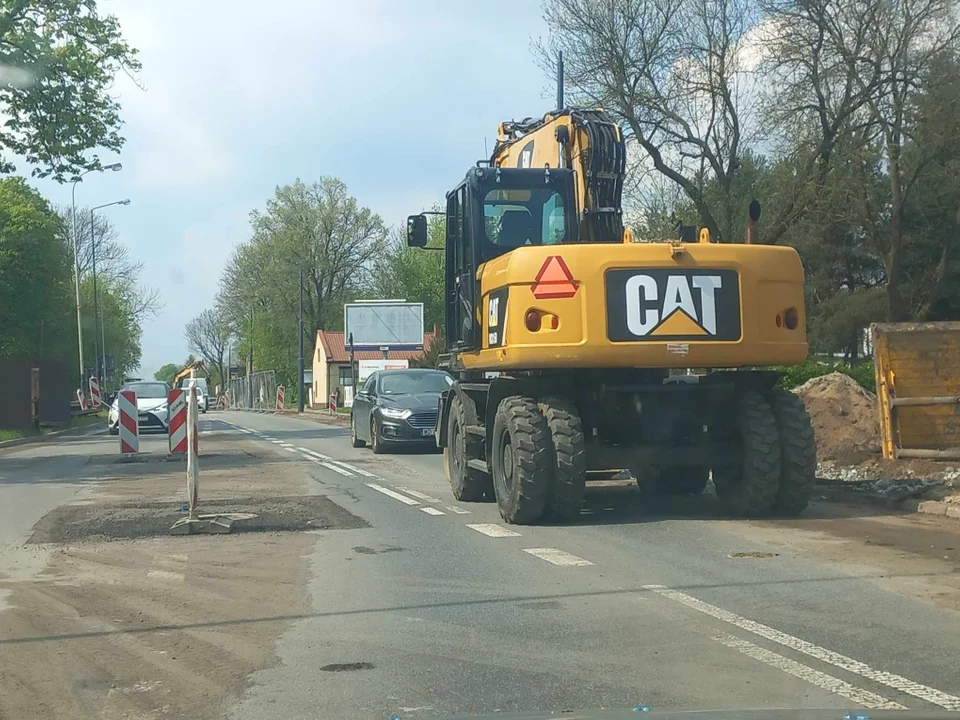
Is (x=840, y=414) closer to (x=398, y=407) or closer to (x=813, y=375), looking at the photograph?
(x=813, y=375)

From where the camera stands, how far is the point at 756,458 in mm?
10711

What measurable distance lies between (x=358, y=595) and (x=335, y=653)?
1598 millimetres

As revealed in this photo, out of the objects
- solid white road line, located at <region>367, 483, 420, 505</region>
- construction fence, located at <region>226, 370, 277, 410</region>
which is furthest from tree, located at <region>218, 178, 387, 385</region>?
solid white road line, located at <region>367, 483, 420, 505</region>

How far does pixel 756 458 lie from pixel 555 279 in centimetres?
248

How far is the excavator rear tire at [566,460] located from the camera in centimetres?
1048

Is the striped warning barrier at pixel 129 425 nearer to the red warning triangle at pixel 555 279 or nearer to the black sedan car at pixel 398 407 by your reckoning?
the black sedan car at pixel 398 407

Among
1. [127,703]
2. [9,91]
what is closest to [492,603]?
[127,703]

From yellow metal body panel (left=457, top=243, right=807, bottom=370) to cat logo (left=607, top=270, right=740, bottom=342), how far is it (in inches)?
1.3

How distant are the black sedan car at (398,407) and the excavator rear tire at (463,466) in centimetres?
715

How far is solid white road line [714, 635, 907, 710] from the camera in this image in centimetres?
492

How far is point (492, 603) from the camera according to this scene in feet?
24.0

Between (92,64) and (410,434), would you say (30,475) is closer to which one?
(410,434)

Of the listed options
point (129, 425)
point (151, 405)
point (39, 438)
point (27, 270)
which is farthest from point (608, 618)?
point (27, 270)

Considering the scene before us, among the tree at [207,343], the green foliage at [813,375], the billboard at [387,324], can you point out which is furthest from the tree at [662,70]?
the tree at [207,343]
